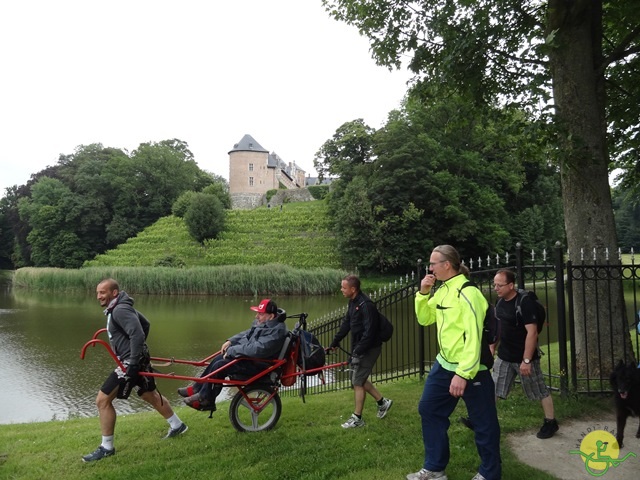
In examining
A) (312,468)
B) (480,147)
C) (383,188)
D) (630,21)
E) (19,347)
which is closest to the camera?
(312,468)

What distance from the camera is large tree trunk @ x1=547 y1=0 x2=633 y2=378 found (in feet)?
19.5

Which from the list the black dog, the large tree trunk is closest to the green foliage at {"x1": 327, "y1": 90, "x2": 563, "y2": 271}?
the large tree trunk

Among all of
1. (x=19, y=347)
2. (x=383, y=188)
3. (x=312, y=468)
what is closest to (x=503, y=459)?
(x=312, y=468)

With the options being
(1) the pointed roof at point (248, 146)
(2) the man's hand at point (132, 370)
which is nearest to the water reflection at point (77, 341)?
(2) the man's hand at point (132, 370)

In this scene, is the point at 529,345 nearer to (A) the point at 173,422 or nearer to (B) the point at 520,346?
(B) the point at 520,346

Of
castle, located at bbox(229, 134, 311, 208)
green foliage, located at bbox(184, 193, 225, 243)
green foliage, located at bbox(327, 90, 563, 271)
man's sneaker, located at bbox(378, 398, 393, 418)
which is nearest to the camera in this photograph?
man's sneaker, located at bbox(378, 398, 393, 418)

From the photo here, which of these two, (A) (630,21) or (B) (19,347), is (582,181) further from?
(B) (19,347)

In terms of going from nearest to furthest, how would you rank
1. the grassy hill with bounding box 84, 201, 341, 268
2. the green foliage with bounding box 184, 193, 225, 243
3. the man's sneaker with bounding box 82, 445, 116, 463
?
the man's sneaker with bounding box 82, 445, 116, 463, the grassy hill with bounding box 84, 201, 341, 268, the green foliage with bounding box 184, 193, 225, 243

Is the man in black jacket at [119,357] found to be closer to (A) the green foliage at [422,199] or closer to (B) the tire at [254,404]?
(B) the tire at [254,404]

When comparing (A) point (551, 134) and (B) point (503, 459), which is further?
(A) point (551, 134)

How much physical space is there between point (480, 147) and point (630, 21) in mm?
33645

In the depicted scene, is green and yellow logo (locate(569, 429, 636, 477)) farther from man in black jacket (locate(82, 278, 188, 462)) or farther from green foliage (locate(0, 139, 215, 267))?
green foliage (locate(0, 139, 215, 267))

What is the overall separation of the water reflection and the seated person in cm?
511

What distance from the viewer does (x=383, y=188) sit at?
122 feet
